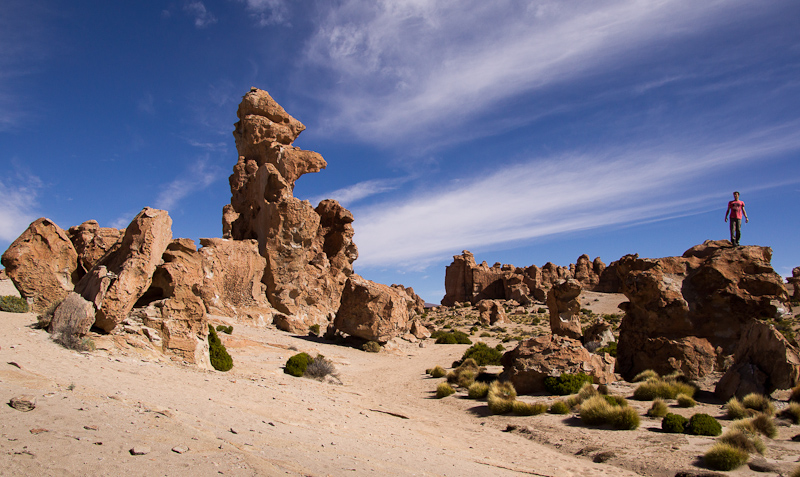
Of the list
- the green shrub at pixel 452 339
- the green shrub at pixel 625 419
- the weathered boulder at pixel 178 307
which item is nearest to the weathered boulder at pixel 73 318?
the weathered boulder at pixel 178 307

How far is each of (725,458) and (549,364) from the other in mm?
6849

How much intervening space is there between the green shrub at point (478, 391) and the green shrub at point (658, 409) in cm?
497

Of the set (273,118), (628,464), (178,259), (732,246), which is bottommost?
(628,464)

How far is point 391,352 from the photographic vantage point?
80.0 feet

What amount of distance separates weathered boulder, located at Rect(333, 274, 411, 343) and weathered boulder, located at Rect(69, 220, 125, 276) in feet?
36.4

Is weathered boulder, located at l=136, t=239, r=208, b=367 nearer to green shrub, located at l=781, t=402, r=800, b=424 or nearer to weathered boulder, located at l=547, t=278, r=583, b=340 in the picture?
green shrub, located at l=781, t=402, r=800, b=424

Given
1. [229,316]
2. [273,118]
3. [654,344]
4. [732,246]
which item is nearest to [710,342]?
[654,344]

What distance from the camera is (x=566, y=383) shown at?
1318 centimetres

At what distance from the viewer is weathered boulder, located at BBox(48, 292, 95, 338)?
32.7 feet

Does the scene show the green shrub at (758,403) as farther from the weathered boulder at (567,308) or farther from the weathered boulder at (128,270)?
the weathered boulder at (128,270)

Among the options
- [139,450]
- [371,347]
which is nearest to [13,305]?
[139,450]

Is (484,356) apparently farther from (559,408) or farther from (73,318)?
(73,318)

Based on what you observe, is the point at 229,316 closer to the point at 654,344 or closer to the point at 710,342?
the point at 654,344

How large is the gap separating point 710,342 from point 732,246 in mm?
3461
